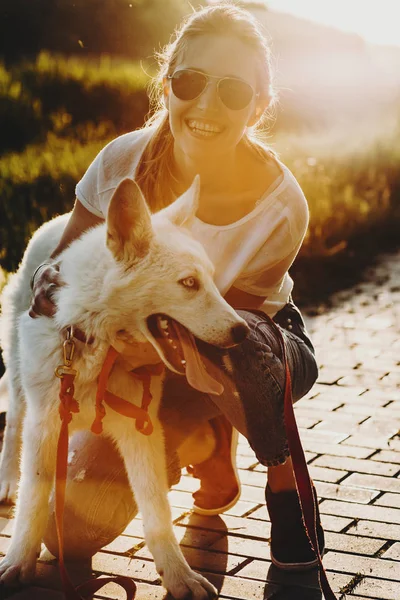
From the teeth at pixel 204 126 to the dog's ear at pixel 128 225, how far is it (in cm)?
70

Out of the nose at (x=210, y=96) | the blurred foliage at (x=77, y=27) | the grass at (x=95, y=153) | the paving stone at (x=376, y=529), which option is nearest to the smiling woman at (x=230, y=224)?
the nose at (x=210, y=96)

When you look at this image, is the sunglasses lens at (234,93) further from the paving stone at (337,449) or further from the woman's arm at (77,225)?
the paving stone at (337,449)

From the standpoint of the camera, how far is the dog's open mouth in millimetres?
2684

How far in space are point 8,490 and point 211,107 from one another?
1879 millimetres

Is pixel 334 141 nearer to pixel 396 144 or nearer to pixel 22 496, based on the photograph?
pixel 396 144

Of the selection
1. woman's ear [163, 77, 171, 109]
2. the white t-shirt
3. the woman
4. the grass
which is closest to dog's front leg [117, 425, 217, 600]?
the woman

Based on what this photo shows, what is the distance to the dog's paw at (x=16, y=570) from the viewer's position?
2764 millimetres

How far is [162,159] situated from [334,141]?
1213cm

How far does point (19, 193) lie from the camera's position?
8680 mm

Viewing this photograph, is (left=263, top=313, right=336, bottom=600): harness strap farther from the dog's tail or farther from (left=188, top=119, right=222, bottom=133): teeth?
the dog's tail

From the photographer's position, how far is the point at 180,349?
2730mm

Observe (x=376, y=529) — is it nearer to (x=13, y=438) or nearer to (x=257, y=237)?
(x=257, y=237)

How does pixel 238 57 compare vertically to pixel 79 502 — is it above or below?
above

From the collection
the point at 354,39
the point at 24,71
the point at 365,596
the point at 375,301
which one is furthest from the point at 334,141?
the point at 354,39
